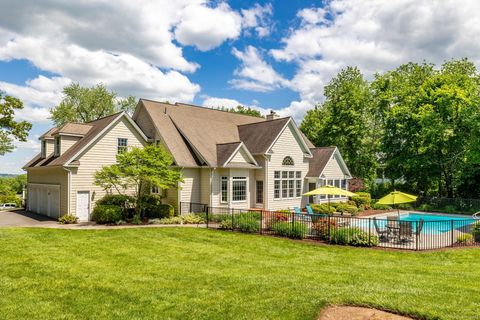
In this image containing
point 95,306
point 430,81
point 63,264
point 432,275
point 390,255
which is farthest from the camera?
point 430,81

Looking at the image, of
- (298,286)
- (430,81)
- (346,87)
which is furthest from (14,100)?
(430,81)

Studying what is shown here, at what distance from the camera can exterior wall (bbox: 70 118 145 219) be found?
21203 millimetres

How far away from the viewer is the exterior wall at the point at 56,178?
2134 cm

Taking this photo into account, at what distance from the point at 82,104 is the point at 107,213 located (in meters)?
38.6

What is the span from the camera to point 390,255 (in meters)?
13.1

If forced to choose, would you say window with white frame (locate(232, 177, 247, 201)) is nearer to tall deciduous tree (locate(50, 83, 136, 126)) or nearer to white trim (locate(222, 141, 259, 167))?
white trim (locate(222, 141, 259, 167))

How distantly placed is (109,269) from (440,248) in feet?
43.9

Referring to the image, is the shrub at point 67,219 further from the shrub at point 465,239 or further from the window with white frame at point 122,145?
the shrub at point 465,239

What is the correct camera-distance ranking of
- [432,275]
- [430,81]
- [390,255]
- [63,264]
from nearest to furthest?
[432,275] < [63,264] < [390,255] < [430,81]

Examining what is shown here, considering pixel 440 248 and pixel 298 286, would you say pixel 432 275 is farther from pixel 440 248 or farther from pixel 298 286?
pixel 440 248

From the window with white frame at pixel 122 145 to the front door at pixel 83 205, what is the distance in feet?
12.2

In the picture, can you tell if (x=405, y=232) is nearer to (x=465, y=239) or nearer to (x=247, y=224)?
(x=465, y=239)

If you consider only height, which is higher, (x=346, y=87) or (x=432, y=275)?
(x=346, y=87)

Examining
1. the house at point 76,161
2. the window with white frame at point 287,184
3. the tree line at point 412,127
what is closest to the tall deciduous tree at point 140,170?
the house at point 76,161
